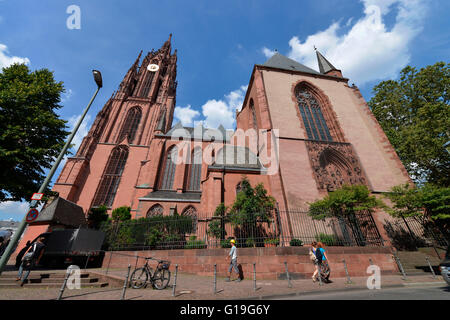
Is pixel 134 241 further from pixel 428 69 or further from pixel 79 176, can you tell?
pixel 428 69

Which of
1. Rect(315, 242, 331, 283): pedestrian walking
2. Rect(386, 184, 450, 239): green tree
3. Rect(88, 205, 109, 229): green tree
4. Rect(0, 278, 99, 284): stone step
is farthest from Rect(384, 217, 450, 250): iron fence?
Rect(88, 205, 109, 229): green tree

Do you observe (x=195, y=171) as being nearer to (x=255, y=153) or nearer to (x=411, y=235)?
(x=255, y=153)

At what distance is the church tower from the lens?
2098 centimetres

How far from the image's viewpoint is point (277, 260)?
7336mm

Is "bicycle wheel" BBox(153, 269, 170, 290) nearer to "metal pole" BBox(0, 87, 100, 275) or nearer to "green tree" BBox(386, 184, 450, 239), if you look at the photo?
"metal pole" BBox(0, 87, 100, 275)

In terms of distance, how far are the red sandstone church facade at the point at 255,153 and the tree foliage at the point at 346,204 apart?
5.55 feet

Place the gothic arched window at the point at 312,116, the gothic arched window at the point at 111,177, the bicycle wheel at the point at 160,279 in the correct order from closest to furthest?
1. the bicycle wheel at the point at 160,279
2. the gothic arched window at the point at 312,116
3. the gothic arched window at the point at 111,177

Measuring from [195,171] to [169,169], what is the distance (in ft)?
10.4

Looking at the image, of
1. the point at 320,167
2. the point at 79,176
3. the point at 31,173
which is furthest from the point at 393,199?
the point at 79,176

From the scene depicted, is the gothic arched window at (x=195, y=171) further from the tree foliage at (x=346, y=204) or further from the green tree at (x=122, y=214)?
the tree foliage at (x=346, y=204)

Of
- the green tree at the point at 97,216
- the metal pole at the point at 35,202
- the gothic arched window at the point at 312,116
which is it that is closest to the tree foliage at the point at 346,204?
the gothic arched window at the point at 312,116

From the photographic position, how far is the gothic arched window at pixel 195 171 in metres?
21.3

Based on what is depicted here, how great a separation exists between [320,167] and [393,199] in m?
4.75

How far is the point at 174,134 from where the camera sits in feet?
80.7
